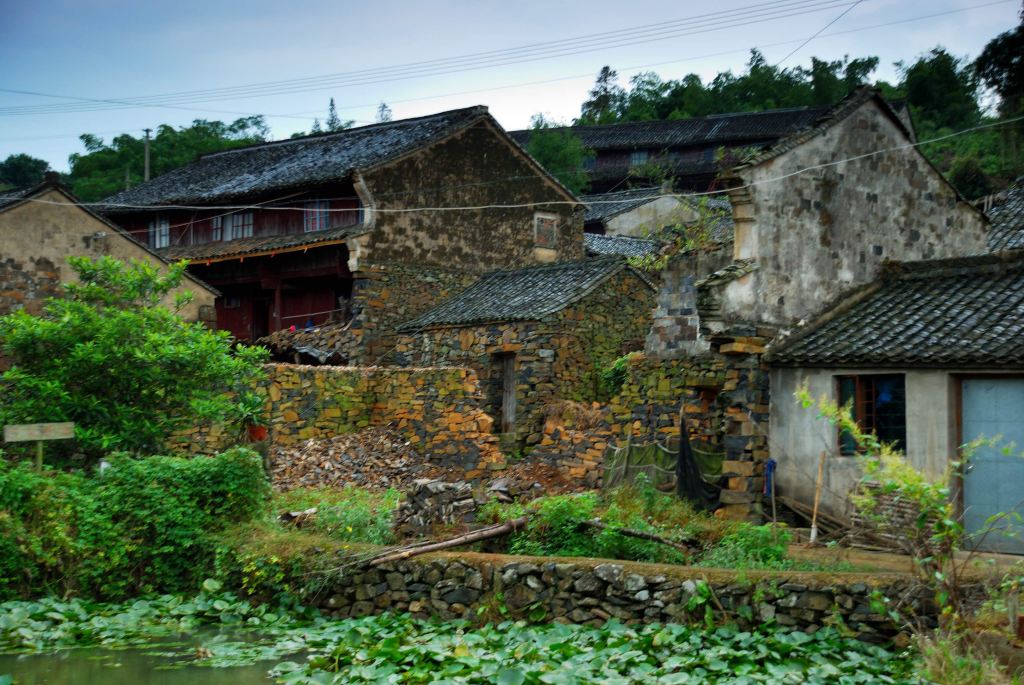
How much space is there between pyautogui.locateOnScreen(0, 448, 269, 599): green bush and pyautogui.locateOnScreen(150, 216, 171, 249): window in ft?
61.4

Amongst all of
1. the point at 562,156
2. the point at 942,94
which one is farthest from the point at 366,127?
the point at 942,94

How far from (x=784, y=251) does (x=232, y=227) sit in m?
17.6

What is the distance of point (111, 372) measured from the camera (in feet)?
55.4

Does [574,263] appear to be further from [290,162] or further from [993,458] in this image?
[993,458]

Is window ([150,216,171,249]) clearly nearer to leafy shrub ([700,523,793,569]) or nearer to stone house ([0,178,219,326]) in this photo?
stone house ([0,178,219,326])

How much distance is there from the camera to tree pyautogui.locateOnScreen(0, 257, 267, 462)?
16516 millimetres

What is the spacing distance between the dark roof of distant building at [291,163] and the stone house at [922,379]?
44.6 feet

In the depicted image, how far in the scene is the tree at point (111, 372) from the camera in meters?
16.5

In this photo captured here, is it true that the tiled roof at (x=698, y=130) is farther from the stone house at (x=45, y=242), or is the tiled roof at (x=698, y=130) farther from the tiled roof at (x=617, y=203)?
the stone house at (x=45, y=242)

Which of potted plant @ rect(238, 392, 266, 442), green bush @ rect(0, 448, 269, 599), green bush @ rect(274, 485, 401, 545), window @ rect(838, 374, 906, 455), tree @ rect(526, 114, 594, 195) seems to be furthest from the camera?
tree @ rect(526, 114, 594, 195)

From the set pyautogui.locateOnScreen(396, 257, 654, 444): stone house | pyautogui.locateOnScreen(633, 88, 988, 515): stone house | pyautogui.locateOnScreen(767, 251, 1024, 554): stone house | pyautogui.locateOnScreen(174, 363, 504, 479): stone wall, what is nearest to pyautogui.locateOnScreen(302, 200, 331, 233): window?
pyautogui.locateOnScreen(396, 257, 654, 444): stone house

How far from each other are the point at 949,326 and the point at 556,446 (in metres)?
7.46

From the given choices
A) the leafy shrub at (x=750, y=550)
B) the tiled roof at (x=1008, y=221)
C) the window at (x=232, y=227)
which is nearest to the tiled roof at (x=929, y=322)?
the leafy shrub at (x=750, y=550)

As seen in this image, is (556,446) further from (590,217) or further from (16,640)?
(590,217)
